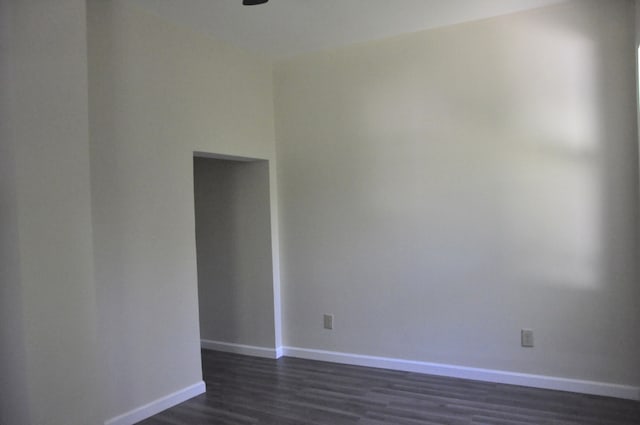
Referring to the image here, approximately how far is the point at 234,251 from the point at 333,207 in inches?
43.3

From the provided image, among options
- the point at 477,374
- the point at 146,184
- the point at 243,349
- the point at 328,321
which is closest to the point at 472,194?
the point at 477,374

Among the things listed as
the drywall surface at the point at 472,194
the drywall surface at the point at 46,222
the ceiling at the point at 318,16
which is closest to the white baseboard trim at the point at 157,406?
the drywall surface at the point at 46,222

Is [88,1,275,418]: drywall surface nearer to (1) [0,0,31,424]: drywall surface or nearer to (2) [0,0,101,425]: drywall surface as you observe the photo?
(2) [0,0,101,425]: drywall surface

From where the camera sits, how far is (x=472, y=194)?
352 centimetres

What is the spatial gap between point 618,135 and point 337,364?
9.05 feet

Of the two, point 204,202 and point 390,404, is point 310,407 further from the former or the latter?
point 204,202

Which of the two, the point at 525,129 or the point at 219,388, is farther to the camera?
the point at 219,388

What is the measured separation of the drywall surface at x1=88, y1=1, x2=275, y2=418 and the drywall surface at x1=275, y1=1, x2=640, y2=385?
3.37 feet

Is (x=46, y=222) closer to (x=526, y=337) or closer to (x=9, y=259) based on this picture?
(x=9, y=259)

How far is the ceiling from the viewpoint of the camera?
10.2 feet

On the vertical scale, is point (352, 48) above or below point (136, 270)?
above

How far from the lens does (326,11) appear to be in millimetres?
3230

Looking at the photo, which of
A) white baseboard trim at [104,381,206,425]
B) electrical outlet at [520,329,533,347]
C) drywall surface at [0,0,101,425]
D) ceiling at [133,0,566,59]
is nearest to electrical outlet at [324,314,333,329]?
white baseboard trim at [104,381,206,425]

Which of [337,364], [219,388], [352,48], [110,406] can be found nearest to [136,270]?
[110,406]
